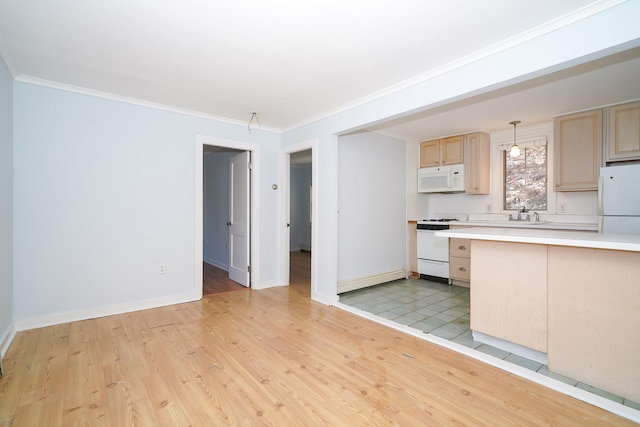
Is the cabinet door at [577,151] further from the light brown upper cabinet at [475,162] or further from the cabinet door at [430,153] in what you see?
the cabinet door at [430,153]

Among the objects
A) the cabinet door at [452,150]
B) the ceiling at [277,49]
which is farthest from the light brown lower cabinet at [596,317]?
the cabinet door at [452,150]

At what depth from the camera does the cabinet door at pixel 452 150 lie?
4660 millimetres

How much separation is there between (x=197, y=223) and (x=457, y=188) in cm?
376

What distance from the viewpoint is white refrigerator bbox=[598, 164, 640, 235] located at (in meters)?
3.01

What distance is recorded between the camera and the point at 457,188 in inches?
182

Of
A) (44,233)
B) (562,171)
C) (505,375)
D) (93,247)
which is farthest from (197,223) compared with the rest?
(562,171)

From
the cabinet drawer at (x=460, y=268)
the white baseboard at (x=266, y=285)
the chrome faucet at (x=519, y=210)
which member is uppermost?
the chrome faucet at (x=519, y=210)

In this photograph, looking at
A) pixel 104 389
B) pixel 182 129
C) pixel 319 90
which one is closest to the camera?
pixel 104 389

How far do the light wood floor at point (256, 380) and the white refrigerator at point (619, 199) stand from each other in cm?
226

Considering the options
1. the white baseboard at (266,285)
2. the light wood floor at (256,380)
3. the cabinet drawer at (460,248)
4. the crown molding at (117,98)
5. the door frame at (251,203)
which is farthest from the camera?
the cabinet drawer at (460,248)

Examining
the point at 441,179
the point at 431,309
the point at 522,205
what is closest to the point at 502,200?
the point at 522,205

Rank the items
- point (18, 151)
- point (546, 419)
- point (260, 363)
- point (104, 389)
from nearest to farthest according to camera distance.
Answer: point (546, 419) < point (104, 389) < point (260, 363) < point (18, 151)

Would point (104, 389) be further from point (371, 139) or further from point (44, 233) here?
point (371, 139)

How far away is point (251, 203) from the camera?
4.34 m
